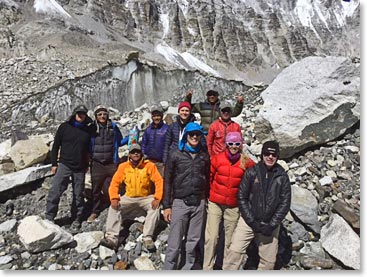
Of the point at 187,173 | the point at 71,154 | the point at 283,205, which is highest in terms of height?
the point at 71,154

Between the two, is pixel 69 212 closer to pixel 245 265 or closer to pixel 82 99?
pixel 245 265

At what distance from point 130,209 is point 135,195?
26 centimetres

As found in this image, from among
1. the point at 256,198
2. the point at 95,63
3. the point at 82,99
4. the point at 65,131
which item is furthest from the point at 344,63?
the point at 95,63

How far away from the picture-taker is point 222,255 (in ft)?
16.5

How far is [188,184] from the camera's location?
4.47 metres

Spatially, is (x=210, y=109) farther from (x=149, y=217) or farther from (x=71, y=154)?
(x=71, y=154)

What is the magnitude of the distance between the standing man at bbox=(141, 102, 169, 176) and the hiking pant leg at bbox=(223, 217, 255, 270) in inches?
63.6

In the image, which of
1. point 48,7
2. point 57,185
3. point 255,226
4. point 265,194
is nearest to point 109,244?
point 57,185

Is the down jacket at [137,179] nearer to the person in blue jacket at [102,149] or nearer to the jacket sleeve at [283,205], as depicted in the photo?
the person in blue jacket at [102,149]

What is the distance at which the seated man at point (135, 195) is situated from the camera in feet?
16.6

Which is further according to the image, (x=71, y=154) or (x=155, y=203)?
(x=71, y=154)

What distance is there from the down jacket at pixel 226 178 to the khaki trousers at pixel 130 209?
1068 mm

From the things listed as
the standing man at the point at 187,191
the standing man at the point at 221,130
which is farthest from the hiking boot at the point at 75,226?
the standing man at the point at 221,130

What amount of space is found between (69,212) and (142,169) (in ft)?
6.18
